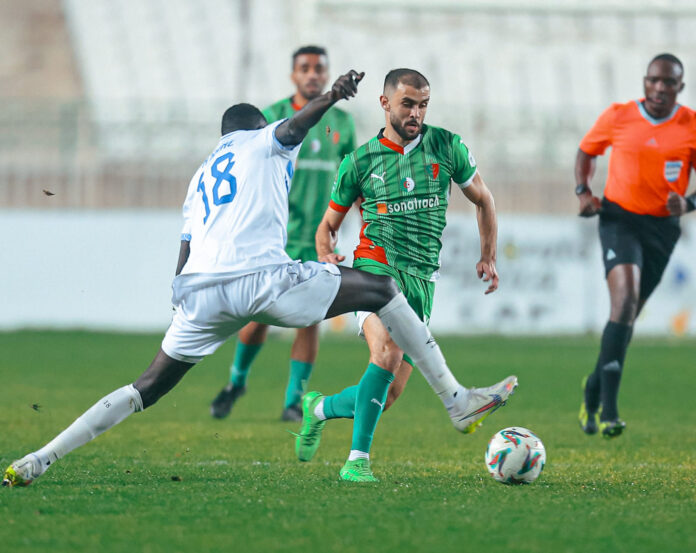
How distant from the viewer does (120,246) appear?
58.8 feet

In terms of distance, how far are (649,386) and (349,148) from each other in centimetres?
495

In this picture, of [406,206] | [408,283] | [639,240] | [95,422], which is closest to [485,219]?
[406,206]

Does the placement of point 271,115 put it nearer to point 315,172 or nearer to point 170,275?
point 315,172

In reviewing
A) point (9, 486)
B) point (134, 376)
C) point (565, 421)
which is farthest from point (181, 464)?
point (134, 376)

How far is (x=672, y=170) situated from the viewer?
757cm

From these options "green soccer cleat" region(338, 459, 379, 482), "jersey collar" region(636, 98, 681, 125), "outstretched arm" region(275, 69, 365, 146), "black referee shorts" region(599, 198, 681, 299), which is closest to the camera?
"outstretched arm" region(275, 69, 365, 146)

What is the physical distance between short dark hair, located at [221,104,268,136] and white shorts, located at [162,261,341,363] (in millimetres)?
774

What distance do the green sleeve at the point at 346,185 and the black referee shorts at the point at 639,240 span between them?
2.37 m

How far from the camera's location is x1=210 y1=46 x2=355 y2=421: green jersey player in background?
8.38 m

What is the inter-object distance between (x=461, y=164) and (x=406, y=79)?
53 cm

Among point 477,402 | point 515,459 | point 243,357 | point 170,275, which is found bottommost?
point 170,275

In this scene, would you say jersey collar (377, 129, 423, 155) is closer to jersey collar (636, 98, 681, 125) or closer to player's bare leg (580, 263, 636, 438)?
player's bare leg (580, 263, 636, 438)

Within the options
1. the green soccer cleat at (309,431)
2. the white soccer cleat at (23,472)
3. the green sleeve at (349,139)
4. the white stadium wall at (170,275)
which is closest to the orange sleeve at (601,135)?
the green sleeve at (349,139)

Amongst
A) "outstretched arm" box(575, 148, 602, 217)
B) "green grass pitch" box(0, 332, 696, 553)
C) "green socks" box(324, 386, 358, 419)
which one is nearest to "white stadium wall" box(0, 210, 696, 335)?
"green grass pitch" box(0, 332, 696, 553)
